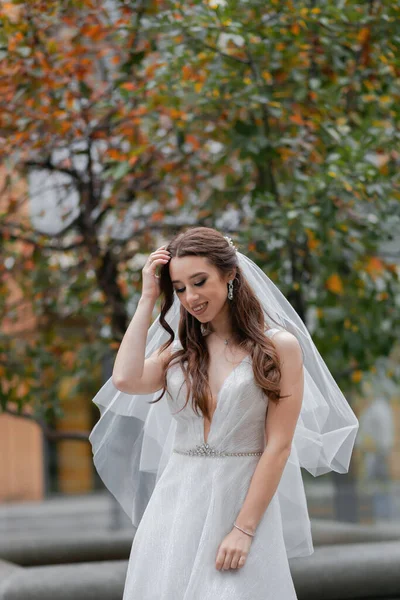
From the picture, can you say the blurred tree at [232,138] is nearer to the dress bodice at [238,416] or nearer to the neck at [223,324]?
the neck at [223,324]

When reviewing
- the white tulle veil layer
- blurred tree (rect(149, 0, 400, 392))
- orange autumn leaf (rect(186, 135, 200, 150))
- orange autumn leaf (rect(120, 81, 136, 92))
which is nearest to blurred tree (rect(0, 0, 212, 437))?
orange autumn leaf (rect(120, 81, 136, 92))

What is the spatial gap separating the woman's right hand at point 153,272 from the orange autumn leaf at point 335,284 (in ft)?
9.37

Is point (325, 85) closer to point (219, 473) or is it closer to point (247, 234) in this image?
point (247, 234)

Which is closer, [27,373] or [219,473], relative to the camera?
[219,473]

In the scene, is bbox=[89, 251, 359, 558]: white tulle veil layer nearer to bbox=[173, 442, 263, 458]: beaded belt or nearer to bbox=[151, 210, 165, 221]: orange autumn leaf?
bbox=[173, 442, 263, 458]: beaded belt

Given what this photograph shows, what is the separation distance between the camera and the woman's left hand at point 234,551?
3059 millimetres

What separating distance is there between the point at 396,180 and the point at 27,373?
9.43ft

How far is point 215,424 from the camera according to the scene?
10.6ft

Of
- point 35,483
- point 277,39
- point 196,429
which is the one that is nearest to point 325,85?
point 277,39

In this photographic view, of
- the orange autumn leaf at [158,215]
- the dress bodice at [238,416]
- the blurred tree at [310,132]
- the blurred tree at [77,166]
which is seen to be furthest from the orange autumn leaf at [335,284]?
the dress bodice at [238,416]

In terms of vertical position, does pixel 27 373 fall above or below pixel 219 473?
below

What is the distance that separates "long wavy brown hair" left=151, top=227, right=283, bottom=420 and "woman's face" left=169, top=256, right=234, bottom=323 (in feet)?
0.09

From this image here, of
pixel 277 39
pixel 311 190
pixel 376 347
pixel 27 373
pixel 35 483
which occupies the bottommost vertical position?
pixel 35 483

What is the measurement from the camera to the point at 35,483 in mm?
20984
